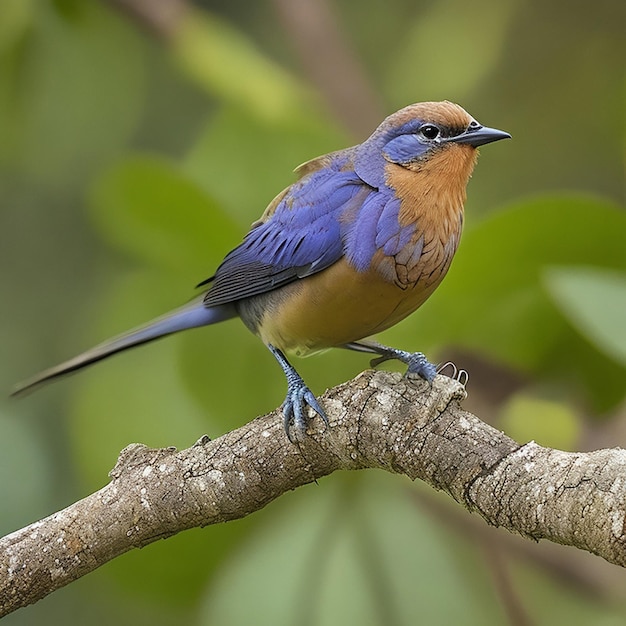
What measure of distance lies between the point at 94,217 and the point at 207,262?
367 millimetres

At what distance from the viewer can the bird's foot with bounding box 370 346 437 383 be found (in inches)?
68.7

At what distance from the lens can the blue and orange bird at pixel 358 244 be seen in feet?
6.15

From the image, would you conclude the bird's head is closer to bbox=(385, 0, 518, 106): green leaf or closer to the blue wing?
the blue wing

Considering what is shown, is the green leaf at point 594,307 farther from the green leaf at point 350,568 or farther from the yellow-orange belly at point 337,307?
the green leaf at point 350,568

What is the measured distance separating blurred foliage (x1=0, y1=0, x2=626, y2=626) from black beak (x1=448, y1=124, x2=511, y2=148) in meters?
0.19

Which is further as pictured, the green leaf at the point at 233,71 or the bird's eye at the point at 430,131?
the green leaf at the point at 233,71

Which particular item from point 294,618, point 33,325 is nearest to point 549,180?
point 294,618

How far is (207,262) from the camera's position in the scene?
248 centimetres

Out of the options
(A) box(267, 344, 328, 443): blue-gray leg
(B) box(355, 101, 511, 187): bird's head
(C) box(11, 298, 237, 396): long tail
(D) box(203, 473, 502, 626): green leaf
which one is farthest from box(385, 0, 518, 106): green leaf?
(A) box(267, 344, 328, 443): blue-gray leg

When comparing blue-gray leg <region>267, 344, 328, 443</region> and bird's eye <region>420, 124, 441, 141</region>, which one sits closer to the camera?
blue-gray leg <region>267, 344, 328, 443</region>

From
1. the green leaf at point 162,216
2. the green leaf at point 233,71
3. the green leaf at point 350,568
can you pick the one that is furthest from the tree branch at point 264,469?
the green leaf at point 233,71

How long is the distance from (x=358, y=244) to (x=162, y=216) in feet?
2.14

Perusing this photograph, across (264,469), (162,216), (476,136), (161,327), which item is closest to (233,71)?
(162,216)

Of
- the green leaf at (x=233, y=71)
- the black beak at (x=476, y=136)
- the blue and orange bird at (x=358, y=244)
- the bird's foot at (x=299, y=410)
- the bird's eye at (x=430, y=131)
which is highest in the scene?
the green leaf at (x=233, y=71)
